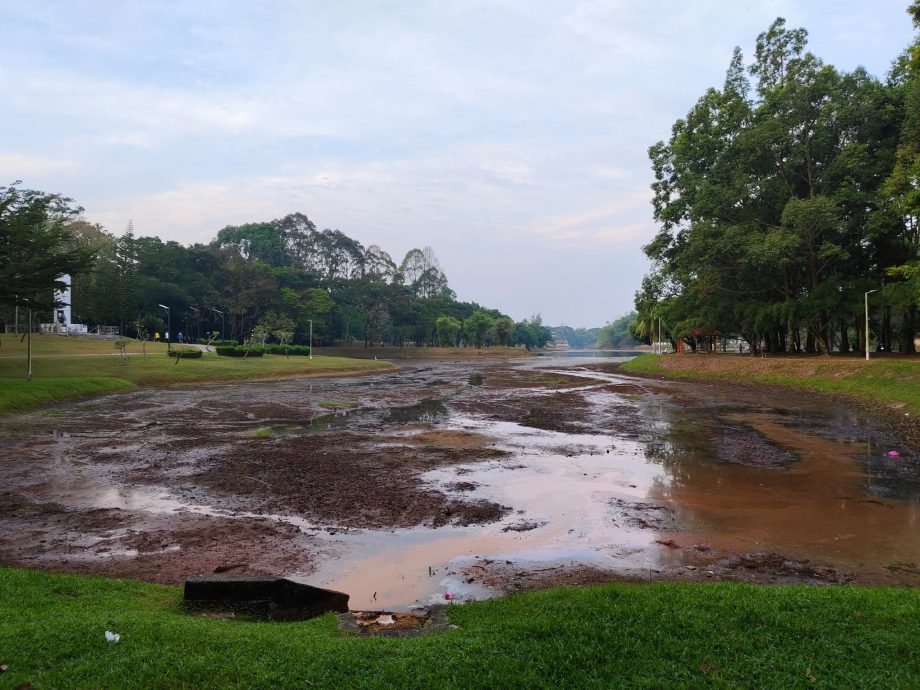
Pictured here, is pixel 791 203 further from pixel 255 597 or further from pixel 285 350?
pixel 285 350

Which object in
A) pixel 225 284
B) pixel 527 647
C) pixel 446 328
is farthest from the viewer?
pixel 446 328

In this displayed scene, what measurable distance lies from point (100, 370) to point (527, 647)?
40257 mm

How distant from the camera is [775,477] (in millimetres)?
12719

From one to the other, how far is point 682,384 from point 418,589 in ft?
125

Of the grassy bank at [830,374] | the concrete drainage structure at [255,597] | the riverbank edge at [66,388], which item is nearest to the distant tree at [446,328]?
the grassy bank at [830,374]

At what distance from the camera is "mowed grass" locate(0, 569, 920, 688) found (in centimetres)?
404

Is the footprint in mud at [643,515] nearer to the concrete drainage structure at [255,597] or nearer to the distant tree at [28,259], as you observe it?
the concrete drainage structure at [255,597]

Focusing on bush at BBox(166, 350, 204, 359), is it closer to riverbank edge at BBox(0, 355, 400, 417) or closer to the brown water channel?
riverbank edge at BBox(0, 355, 400, 417)

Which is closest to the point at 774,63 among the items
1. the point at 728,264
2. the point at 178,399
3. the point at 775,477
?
the point at 728,264

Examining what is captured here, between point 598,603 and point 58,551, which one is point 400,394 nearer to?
point 58,551

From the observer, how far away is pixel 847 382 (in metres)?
31.2

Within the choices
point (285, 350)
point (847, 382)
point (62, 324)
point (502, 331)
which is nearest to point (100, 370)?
point (285, 350)

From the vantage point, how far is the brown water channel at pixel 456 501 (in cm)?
761

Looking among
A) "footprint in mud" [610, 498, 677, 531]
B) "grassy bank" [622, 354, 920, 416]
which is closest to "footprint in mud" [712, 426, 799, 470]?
"footprint in mud" [610, 498, 677, 531]
